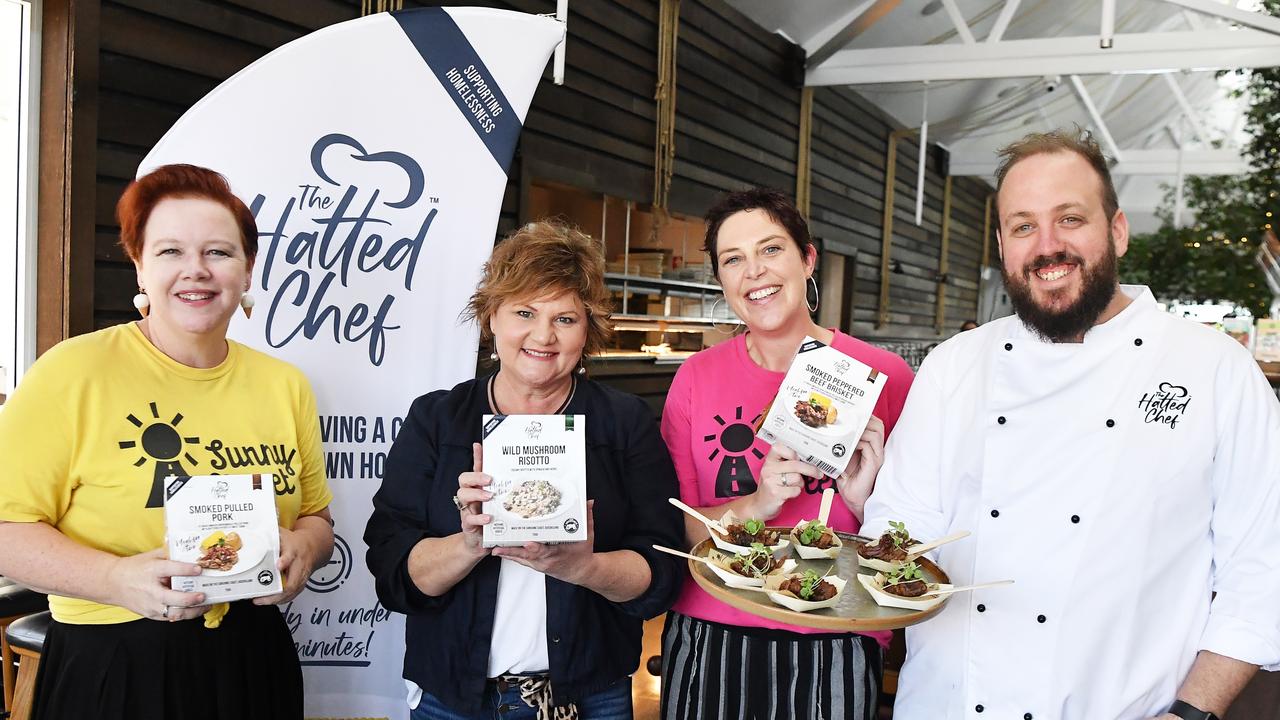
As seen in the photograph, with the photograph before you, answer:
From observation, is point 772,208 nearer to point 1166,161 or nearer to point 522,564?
point 522,564

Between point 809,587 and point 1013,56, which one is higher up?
point 1013,56

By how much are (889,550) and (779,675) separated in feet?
1.21

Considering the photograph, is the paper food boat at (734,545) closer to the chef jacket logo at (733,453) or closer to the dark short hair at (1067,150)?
the chef jacket logo at (733,453)

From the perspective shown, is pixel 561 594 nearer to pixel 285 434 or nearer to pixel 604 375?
pixel 285 434

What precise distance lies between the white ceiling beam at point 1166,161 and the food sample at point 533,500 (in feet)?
38.9

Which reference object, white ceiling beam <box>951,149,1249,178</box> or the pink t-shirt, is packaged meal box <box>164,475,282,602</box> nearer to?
the pink t-shirt

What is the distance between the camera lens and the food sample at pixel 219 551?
1.37 m

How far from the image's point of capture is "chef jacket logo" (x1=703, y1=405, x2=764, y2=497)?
1.92 metres

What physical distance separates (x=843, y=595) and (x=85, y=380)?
143 cm

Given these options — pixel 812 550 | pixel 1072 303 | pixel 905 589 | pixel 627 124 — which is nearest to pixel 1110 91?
pixel 627 124

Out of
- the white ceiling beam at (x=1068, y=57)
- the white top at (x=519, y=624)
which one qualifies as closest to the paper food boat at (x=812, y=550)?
the white top at (x=519, y=624)

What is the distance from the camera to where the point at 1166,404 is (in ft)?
4.93

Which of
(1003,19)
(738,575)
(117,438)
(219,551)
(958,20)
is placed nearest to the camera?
(219,551)

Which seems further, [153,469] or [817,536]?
[817,536]
